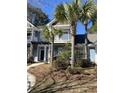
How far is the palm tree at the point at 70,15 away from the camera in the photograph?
7.94 ft

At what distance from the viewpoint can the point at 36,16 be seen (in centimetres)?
258

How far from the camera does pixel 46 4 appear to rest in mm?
2525

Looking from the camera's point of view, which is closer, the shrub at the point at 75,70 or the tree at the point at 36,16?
the shrub at the point at 75,70

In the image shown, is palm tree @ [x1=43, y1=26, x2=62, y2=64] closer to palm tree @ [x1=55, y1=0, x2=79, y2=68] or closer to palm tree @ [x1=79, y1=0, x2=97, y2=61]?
palm tree @ [x1=55, y1=0, x2=79, y2=68]

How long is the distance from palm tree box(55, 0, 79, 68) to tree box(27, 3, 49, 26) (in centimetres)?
13

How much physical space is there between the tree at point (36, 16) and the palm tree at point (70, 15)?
0.41 feet

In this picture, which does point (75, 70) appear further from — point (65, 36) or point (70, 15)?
point (70, 15)

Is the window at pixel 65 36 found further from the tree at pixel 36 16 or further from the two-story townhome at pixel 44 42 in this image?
the tree at pixel 36 16

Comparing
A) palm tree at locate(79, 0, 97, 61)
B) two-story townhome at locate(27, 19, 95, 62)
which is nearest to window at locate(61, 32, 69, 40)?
two-story townhome at locate(27, 19, 95, 62)

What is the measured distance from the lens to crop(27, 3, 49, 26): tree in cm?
254

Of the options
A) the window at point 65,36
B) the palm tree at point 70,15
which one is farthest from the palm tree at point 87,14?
the window at point 65,36

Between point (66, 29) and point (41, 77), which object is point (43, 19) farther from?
point (41, 77)
